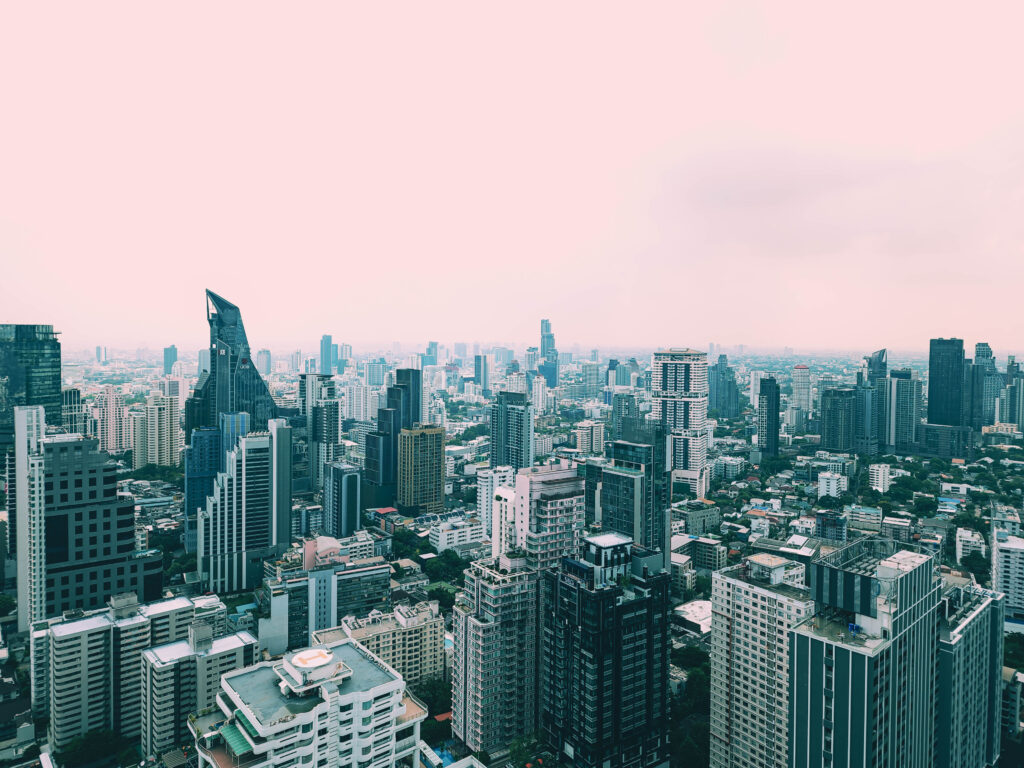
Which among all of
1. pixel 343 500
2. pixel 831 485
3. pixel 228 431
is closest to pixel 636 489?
pixel 343 500

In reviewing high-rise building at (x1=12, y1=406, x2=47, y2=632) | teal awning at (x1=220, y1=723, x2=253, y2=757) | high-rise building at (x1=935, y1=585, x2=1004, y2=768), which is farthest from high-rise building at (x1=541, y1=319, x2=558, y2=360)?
teal awning at (x1=220, y1=723, x2=253, y2=757)

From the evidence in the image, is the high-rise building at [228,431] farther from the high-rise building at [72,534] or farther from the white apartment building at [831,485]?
the white apartment building at [831,485]

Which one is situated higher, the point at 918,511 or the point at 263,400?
the point at 263,400

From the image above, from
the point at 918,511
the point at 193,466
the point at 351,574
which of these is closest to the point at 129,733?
the point at 351,574

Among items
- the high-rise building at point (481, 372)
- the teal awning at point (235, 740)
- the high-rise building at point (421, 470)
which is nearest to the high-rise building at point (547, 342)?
the high-rise building at point (481, 372)

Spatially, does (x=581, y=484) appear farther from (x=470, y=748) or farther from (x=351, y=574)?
(x=351, y=574)

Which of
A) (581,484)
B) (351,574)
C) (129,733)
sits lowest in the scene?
(129,733)
